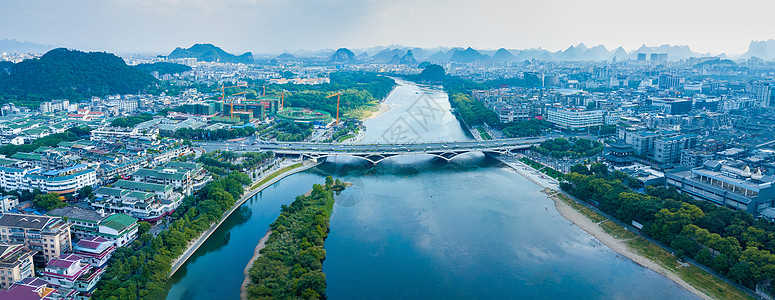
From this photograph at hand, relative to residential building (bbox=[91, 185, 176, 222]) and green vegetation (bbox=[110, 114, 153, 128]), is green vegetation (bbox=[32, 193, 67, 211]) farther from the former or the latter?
green vegetation (bbox=[110, 114, 153, 128])

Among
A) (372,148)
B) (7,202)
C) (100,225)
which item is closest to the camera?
(100,225)

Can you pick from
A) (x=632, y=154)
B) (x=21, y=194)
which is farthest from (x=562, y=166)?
(x=21, y=194)

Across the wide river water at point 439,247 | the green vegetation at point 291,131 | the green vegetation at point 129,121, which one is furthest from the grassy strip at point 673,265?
the green vegetation at point 129,121

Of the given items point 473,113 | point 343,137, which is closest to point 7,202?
point 343,137

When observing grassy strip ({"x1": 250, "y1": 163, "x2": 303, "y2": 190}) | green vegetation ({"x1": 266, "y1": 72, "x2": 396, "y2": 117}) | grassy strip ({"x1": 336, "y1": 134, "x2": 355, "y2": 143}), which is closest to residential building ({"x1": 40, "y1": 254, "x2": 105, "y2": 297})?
grassy strip ({"x1": 250, "y1": 163, "x2": 303, "y2": 190})

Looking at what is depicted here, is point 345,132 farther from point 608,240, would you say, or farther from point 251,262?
point 608,240
